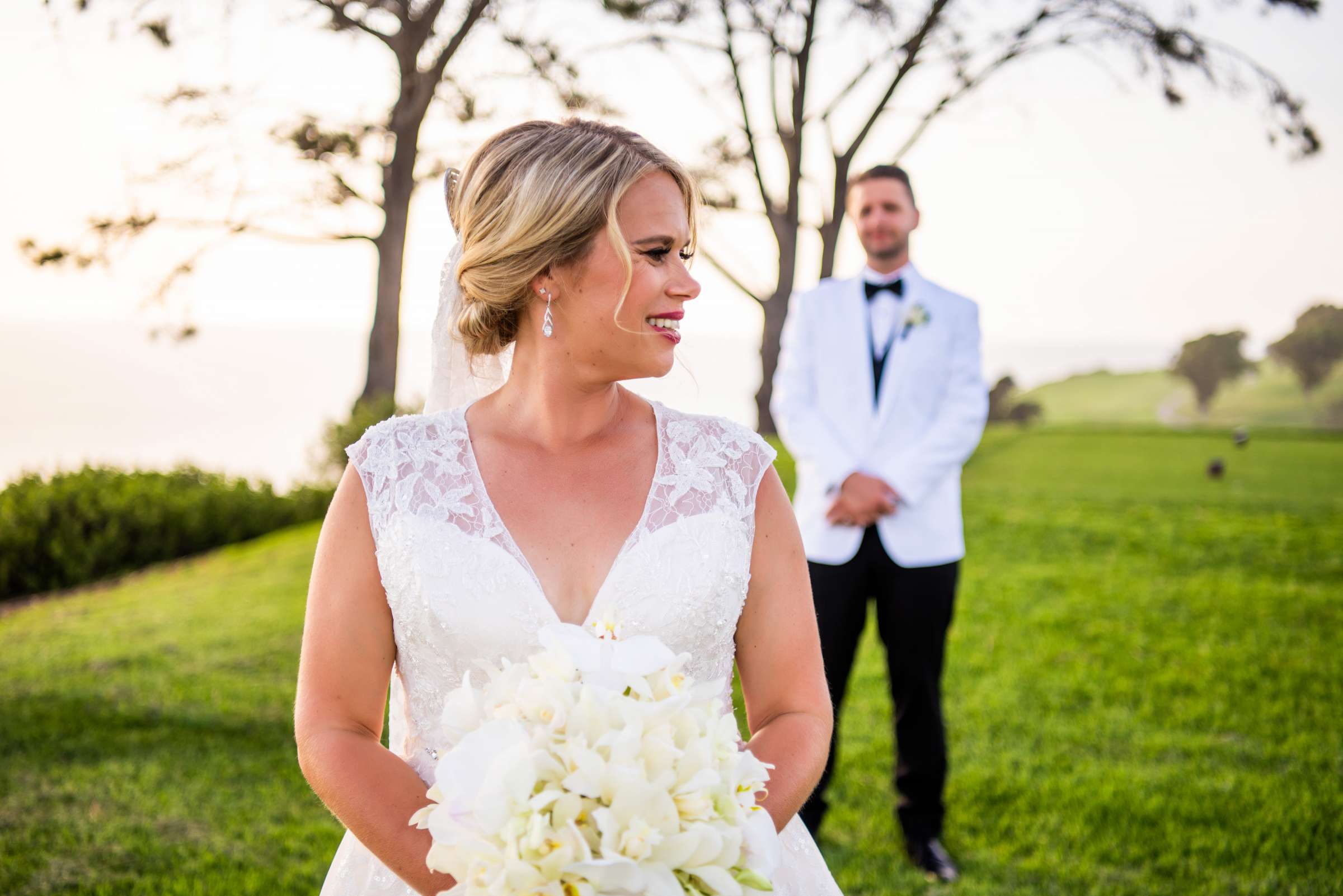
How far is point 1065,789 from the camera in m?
4.63

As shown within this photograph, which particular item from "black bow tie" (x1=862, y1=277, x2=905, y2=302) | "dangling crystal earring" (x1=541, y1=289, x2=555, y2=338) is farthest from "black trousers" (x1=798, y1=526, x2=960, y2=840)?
"dangling crystal earring" (x1=541, y1=289, x2=555, y2=338)

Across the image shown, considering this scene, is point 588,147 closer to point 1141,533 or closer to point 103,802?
point 103,802

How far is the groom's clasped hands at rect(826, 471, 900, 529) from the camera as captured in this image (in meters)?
3.87

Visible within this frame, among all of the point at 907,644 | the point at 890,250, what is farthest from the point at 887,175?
the point at 907,644

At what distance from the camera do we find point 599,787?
4.15 feet

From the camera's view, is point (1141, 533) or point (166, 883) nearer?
point (166, 883)

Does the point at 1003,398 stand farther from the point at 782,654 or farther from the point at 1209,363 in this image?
the point at 782,654

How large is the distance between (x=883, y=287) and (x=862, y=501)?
913mm

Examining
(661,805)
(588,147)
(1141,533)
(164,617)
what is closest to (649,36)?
(1141,533)

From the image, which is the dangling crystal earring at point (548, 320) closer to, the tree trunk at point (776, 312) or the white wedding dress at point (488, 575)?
the white wedding dress at point (488, 575)

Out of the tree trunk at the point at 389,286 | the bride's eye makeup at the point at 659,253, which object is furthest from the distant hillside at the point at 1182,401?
the bride's eye makeup at the point at 659,253

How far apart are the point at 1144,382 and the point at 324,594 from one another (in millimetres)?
23650

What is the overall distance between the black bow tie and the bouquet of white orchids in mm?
2990

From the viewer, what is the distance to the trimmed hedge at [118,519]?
33.2ft
